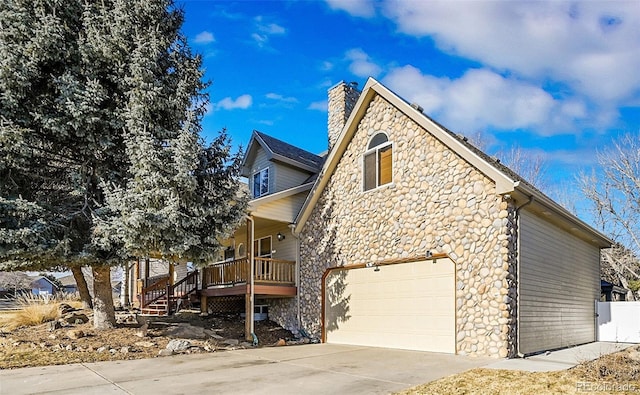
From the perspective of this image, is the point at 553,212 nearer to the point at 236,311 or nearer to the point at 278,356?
the point at 278,356

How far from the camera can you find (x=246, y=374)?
802 centimetres

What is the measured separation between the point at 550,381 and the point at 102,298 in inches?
421

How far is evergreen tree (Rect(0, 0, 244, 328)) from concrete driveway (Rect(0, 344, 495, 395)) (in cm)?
264

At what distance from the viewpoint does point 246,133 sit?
17812 mm

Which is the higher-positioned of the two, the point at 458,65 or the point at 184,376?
the point at 458,65

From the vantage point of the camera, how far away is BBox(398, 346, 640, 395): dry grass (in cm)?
607

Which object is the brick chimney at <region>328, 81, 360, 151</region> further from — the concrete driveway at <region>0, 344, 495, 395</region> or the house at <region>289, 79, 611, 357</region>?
the concrete driveway at <region>0, 344, 495, 395</region>

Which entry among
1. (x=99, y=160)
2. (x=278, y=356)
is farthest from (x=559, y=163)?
(x=99, y=160)

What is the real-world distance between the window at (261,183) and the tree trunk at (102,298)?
21.5 feet

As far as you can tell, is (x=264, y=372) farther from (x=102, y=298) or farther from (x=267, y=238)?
(x=267, y=238)

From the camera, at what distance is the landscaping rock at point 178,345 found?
35.3 ft

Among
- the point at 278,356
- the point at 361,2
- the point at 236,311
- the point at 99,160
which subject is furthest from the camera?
the point at 236,311

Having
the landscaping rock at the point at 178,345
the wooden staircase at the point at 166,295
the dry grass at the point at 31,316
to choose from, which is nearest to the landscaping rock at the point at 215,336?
the landscaping rock at the point at 178,345

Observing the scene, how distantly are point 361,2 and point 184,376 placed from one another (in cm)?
1058
